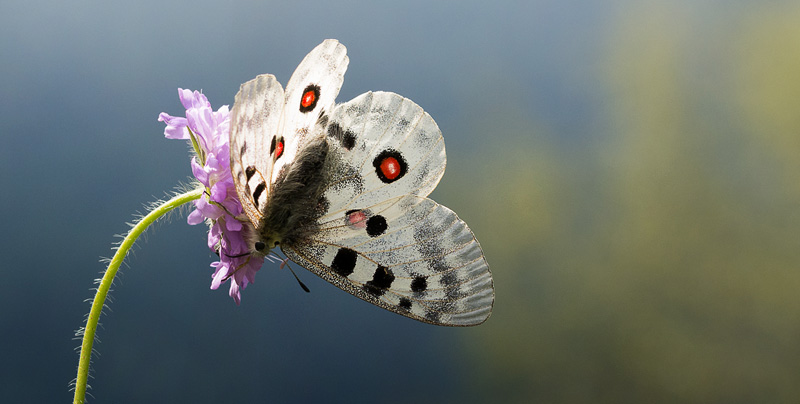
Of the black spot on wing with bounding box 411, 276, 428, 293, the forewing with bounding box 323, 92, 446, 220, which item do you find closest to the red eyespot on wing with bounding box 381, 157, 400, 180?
the forewing with bounding box 323, 92, 446, 220

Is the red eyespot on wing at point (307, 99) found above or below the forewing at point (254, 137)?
above

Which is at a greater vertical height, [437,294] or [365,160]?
[365,160]

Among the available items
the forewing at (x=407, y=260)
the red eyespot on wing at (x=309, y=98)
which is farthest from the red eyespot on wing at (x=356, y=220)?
the red eyespot on wing at (x=309, y=98)

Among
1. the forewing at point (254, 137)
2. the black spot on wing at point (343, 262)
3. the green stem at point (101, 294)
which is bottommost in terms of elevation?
the green stem at point (101, 294)

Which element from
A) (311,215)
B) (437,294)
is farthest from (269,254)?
(437,294)

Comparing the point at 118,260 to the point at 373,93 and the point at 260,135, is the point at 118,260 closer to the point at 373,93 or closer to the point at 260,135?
the point at 260,135

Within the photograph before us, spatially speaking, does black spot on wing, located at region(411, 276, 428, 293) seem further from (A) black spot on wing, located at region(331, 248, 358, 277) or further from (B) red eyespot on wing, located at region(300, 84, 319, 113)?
(B) red eyespot on wing, located at region(300, 84, 319, 113)

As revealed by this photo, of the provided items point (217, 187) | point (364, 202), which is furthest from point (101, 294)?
point (364, 202)

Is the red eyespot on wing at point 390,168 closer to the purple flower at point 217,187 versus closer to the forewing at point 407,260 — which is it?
the forewing at point 407,260
